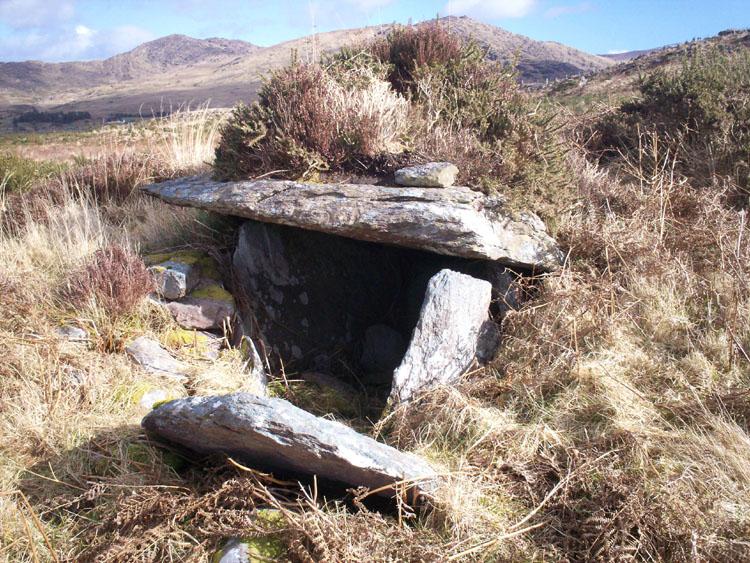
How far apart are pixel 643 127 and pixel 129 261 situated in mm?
6400

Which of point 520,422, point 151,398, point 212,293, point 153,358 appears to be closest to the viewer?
point 520,422

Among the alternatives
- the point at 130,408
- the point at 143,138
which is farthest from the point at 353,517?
the point at 143,138

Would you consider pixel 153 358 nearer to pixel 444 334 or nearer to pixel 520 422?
pixel 444 334

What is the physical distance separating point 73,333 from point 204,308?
1124mm

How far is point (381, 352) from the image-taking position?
17.3 feet

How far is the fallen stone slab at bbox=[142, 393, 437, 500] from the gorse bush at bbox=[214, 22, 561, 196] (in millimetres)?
2748

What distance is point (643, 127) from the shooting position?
6.19 meters

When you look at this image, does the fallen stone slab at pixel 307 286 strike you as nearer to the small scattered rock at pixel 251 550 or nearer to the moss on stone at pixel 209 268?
the moss on stone at pixel 209 268

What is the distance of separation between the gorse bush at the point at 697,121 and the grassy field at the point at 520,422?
0.24 feet

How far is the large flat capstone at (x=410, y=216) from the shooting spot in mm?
4176

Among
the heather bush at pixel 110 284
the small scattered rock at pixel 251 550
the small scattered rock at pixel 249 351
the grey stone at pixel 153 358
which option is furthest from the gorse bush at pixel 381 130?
the small scattered rock at pixel 251 550

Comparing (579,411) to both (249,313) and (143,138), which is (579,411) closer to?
(249,313)

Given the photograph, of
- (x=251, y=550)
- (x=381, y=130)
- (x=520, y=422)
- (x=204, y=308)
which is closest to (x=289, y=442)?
(x=251, y=550)

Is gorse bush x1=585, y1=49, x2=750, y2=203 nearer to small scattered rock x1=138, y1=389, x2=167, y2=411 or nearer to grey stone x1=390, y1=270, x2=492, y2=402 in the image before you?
grey stone x1=390, y1=270, x2=492, y2=402
